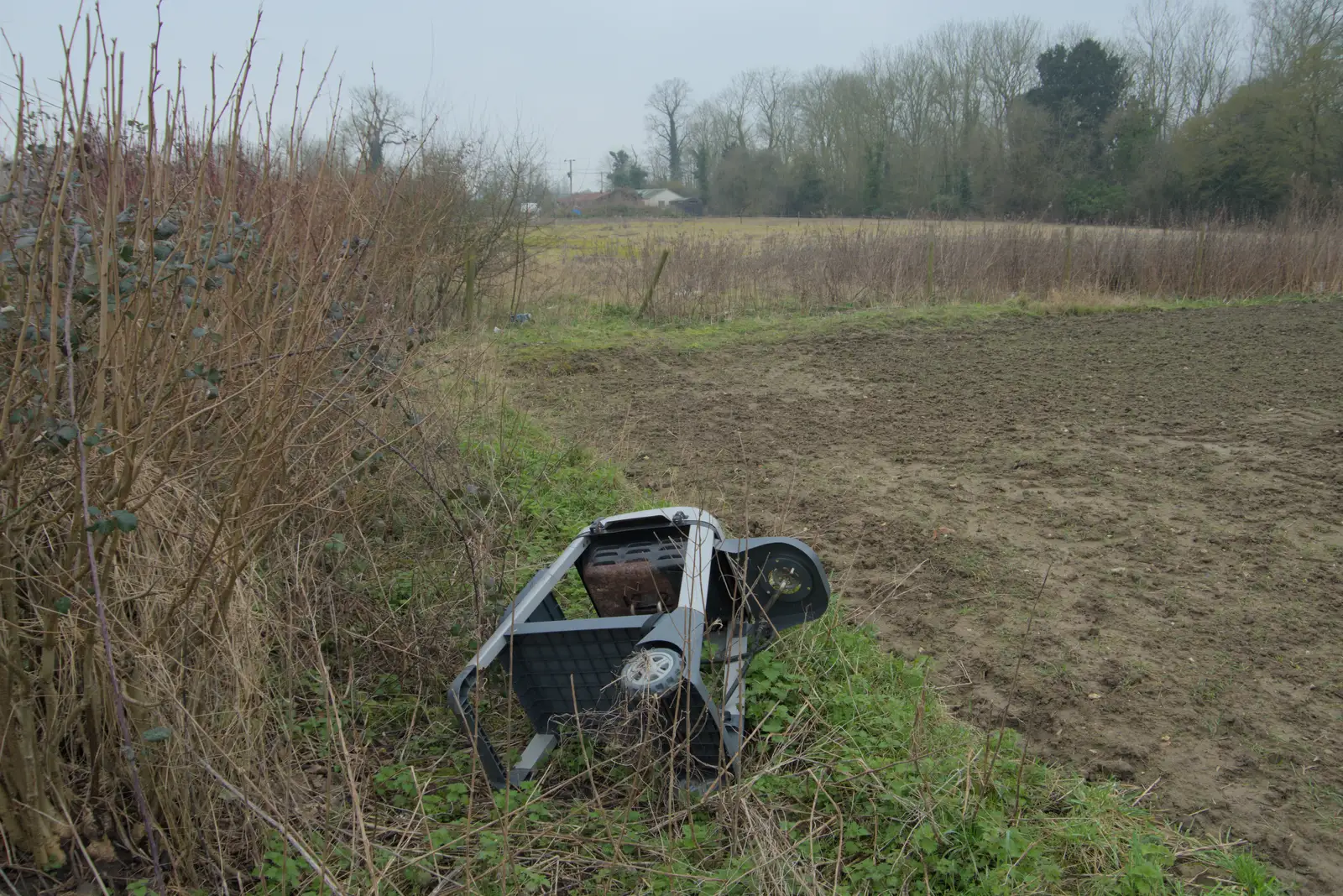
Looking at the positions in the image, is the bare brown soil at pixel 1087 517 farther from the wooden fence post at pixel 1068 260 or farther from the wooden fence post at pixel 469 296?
the wooden fence post at pixel 1068 260

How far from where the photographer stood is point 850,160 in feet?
159

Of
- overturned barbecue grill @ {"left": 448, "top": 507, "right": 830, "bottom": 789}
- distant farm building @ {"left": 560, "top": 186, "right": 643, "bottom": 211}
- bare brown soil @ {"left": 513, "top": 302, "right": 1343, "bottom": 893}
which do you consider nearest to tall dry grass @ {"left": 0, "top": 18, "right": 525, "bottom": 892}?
overturned barbecue grill @ {"left": 448, "top": 507, "right": 830, "bottom": 789}

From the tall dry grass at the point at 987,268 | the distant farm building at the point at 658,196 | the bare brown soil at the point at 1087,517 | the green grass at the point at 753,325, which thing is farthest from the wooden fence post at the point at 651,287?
the distant farm building at the point at 658,196

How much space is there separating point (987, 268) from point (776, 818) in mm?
15694

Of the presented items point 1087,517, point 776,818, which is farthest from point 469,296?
point 776,818

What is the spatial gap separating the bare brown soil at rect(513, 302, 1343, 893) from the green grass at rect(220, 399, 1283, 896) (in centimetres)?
39

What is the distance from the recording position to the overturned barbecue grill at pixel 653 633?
2826 millimetres

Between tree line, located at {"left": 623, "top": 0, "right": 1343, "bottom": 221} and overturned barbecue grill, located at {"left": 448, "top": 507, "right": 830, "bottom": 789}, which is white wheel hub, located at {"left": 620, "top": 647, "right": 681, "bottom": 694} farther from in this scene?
tree line, located at {"left": 623, "top": 0, "right": 1343, "bottom": 221}

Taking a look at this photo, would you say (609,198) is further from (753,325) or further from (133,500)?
(133,500)

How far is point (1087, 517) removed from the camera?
573 centimetres

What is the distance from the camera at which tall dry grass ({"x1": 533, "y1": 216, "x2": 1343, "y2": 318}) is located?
16.5 m

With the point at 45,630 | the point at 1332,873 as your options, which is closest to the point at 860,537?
the point at 1332,873

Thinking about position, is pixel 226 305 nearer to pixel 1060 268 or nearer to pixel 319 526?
pixel 319 526

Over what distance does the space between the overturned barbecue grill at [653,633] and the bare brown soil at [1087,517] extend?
800mm
